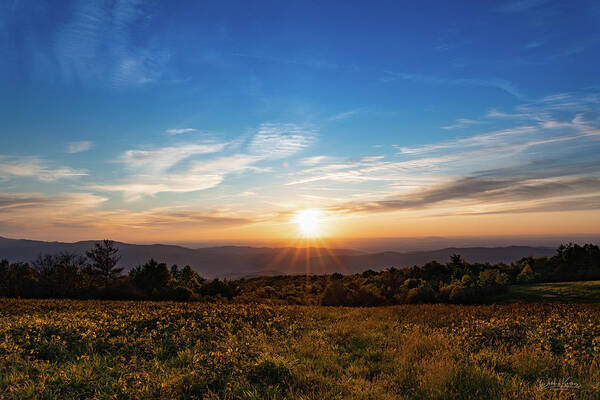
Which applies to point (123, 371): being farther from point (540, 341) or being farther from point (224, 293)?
point (224, 293)

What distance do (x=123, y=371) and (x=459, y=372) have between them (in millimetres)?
6852

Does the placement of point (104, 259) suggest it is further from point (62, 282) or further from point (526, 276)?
point (526, 276)

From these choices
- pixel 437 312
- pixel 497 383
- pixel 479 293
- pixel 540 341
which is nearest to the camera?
pixel 497 383

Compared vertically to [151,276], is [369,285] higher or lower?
lower

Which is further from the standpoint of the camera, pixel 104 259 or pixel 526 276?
pixel 104 259

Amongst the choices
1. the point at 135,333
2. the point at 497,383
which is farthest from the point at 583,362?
the point at 135,333

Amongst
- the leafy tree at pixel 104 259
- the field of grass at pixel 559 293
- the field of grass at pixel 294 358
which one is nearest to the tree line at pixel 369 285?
the field of grass at pixel 559 293

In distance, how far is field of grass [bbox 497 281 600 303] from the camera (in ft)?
53.8

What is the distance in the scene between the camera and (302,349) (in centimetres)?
843

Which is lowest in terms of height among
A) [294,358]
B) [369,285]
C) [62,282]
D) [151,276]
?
[369,285]

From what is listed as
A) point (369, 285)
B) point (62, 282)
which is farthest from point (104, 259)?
point (369, 285)

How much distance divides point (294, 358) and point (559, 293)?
17406 mm

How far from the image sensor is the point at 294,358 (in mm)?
7707

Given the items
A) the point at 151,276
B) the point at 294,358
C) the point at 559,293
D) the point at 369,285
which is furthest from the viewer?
the point at 151,276
